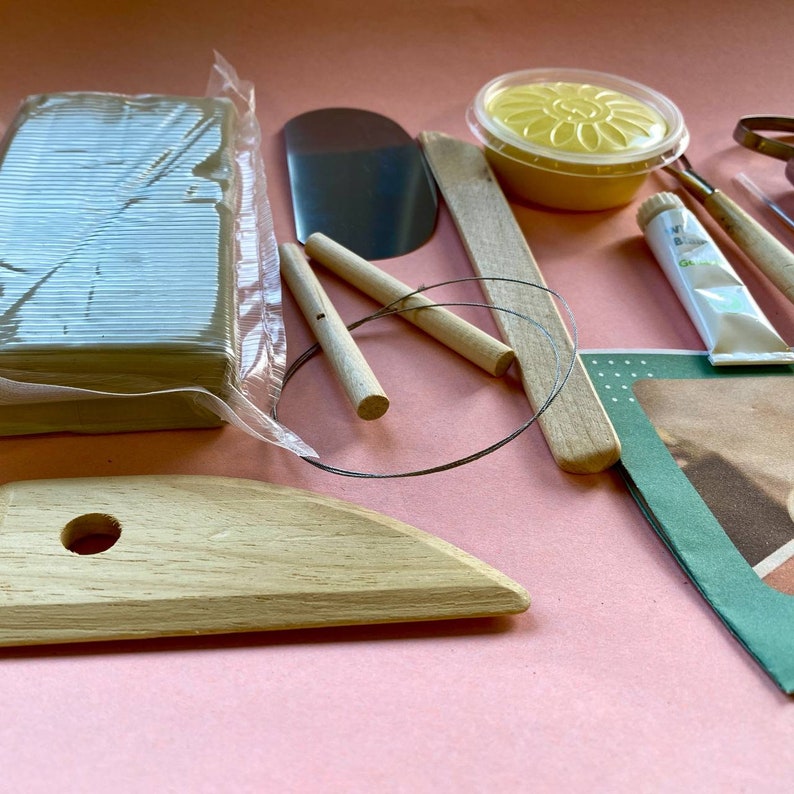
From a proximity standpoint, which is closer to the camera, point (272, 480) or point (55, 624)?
point (55, 624)

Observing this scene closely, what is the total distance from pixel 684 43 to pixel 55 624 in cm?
110

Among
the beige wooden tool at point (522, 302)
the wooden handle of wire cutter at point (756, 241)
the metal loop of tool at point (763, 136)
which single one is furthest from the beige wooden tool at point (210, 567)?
the metal loop of tool at point (763, 136)

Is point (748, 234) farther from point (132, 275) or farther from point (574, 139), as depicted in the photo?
point (132, 275)

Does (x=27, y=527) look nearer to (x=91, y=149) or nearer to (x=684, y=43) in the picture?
(x=91, y=149)

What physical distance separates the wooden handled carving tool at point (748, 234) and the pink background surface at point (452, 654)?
0.07ft

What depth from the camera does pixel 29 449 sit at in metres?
0.62

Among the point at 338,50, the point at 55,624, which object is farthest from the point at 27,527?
the point at 338,50

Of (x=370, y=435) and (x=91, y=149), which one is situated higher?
(x=91, y=149)

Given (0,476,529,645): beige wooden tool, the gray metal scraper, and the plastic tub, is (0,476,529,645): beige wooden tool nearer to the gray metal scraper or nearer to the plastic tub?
the gray metal scraper

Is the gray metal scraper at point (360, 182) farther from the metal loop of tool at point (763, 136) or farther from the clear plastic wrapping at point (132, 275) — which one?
the metal loop of tool at point (763, 136)

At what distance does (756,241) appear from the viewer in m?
0.80

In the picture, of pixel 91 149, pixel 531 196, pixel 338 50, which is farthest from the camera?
pixel 338 50

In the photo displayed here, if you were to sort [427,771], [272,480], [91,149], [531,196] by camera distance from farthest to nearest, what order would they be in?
[531,196], [91,149], [272,480], [427,771]

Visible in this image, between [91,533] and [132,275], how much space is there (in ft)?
0.61
